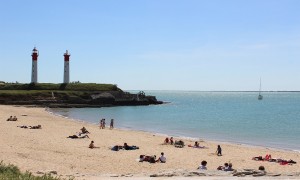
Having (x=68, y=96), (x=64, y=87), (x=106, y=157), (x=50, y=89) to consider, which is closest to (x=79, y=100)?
(x=68, y=96)

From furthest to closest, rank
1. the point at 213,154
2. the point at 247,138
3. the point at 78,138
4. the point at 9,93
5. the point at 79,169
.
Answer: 1. the point at 9,93
2. the point at 247,138
3. the point at 78,138
4. the point at 213,154
5. the point at 79,169

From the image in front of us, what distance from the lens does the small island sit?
269ft

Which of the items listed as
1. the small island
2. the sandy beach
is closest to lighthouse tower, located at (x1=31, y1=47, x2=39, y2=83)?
the small island

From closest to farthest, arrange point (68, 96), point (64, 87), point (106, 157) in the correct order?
point (106, 157)
point (68, 96)
point (64, 87)

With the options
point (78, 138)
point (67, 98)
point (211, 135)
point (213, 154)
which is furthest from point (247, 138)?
point (67, 98)

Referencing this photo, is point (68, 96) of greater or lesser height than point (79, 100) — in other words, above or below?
above

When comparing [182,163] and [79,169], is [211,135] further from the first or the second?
[79,169]

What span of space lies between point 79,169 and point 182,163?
6012 mm

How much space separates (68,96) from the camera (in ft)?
289

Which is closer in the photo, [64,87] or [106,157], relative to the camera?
[106,157]

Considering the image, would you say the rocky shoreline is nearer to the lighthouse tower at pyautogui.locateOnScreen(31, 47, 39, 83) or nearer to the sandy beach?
the lighthouse tower at pyautogui.locateOnScreen(31, 47, 39, 83)

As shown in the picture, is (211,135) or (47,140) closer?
(47,140)

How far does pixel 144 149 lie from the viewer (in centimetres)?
2617

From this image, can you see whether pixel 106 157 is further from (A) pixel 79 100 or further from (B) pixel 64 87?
(B) pixel 64 87
